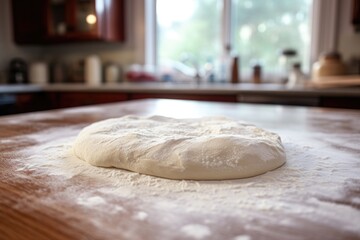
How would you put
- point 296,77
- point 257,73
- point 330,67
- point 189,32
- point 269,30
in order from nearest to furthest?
point 330,67 → point 296,77 → point 257,73 → point 269,30 → point 189,32

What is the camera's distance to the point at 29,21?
112 inches

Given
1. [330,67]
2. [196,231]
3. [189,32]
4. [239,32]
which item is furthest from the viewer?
[189,32]

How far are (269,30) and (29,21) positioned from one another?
2.05m

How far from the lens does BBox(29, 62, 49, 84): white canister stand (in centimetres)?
295

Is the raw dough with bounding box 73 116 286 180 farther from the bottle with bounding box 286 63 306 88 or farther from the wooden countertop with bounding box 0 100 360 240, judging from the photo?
the bottle with bounding box 286 63 306 88

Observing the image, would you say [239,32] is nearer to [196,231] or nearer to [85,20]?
[85,20]

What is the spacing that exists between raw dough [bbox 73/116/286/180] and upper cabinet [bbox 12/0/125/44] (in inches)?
84.1

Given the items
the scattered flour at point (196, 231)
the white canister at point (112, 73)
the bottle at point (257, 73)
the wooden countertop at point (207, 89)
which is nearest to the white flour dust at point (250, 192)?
the scattered flour at point (196, 231)

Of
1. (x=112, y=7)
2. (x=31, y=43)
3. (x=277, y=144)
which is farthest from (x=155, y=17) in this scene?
(x=277, y=144)

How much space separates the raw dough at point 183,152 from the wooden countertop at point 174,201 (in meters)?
0.01

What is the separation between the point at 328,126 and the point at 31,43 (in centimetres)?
281

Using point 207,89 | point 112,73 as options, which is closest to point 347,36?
point 207,89

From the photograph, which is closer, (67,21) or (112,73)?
(67,21)

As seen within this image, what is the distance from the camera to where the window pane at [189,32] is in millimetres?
2604
